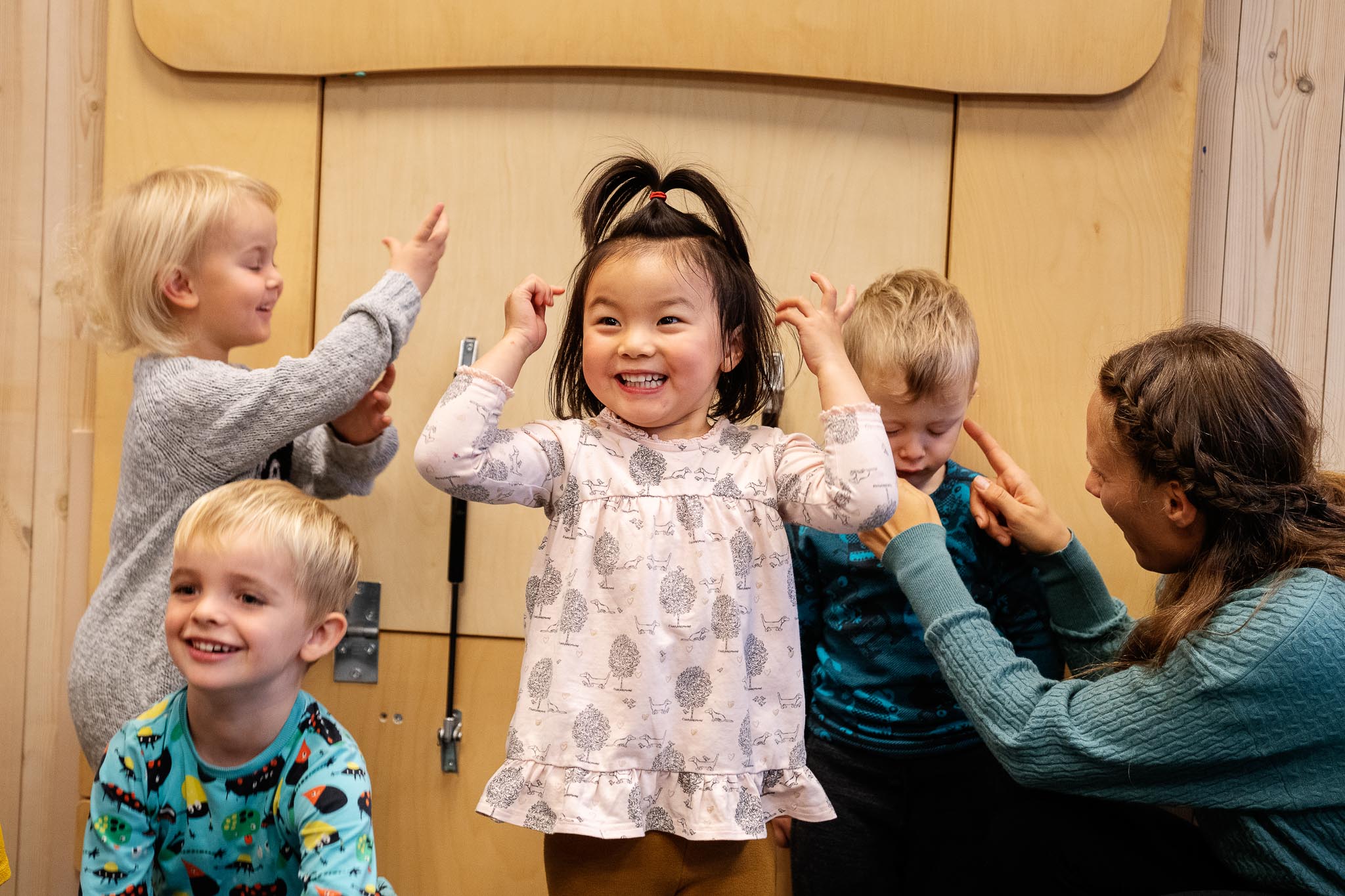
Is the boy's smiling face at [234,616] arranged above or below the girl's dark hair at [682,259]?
below

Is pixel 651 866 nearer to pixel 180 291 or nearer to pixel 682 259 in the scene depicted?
pixel 682 259

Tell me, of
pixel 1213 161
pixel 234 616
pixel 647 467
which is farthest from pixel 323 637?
pixel 1213 161

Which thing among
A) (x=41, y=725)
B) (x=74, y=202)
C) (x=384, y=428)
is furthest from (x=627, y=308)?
(x=41, y=725)

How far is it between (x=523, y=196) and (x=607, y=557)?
78 cm

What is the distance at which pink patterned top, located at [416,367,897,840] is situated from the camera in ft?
4.19

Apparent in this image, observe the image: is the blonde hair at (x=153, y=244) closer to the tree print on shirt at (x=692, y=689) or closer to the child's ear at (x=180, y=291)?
the child's ear at (x=180, y=291)

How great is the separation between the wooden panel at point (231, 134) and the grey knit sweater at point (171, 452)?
29cm

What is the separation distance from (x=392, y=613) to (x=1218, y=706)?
4.09 feet

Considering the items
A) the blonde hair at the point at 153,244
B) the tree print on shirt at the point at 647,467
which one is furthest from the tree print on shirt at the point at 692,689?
the blonde hair at the point at 153,244

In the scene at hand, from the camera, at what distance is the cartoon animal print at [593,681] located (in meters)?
1.30

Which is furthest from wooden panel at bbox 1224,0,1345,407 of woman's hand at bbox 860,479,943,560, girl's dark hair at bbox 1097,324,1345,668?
woman's hand at bbox 860,479,943,560

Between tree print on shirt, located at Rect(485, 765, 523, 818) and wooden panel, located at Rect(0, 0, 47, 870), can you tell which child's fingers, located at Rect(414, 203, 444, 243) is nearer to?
wooden panel, located at Rect(0, 0, 47, 870)

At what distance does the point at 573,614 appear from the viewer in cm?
132

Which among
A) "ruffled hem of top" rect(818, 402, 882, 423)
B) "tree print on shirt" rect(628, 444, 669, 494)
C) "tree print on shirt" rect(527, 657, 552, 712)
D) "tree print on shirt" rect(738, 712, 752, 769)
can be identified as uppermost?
"ruffled hem of top" rect(818, 402, 882, 423)
